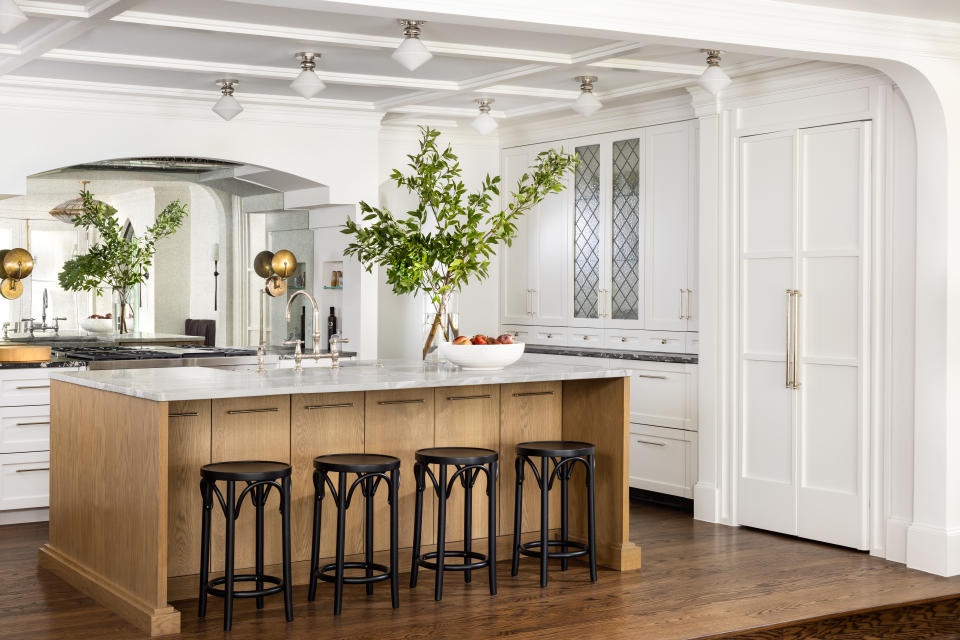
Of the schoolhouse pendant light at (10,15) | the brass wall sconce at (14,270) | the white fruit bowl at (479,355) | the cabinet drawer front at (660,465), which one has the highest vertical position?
the schoolhouse pendant light at (10,15)

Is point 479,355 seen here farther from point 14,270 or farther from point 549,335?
point 14,270

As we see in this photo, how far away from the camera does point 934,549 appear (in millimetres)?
4941

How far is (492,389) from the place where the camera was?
5176 mm

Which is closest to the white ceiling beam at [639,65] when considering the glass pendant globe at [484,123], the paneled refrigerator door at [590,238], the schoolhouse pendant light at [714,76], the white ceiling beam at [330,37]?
the white ceiling beam at [330,37]

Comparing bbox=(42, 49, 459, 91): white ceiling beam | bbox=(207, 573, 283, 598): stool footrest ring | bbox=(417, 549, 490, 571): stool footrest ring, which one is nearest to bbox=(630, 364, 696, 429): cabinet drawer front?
bbox=(417, 549, 490, 571): stool footrest ring

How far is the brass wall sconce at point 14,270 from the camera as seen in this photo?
Result: 21.2 ft

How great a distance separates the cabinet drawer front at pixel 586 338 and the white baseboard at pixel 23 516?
3.41 meters

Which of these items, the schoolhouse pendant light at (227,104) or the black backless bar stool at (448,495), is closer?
the black backless bar stool at (448,495)

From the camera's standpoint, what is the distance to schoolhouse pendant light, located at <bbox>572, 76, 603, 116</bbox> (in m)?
5.95

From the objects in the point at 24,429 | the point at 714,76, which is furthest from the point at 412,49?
the point at 24,429

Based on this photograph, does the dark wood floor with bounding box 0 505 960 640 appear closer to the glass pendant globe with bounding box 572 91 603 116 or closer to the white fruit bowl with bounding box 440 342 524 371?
the white fruit bowl with bounding box 440 342 524 371

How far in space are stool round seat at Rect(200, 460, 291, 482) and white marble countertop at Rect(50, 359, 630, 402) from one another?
280mm

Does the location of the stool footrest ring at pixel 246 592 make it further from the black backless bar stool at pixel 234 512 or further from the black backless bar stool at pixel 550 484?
the black backless bar stool at pixel 550 484

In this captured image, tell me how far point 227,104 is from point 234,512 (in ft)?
8.59
